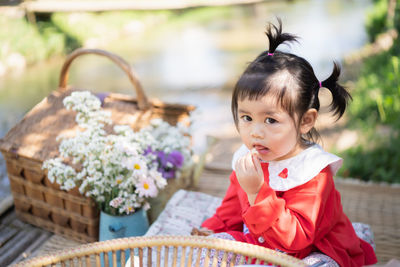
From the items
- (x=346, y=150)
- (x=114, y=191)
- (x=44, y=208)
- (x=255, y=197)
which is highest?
(x=255, y=197)

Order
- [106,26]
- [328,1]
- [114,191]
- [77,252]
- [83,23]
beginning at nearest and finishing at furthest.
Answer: [77,252] → [114,191] → [83,23] → [106,26] → [328,1]

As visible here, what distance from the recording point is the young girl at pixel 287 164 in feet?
3.76

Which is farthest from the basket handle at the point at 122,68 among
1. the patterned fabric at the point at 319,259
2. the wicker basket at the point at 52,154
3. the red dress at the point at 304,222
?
the patterned fabric at the point at 319,259

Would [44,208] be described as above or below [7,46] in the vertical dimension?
below

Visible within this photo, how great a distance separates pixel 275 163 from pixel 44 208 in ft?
4.16

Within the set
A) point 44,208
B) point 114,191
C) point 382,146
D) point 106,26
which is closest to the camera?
point 114,191

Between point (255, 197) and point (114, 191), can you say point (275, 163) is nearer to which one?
point (255, 197)

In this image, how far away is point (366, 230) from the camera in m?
1.70

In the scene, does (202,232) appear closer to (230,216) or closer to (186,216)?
(230,216)

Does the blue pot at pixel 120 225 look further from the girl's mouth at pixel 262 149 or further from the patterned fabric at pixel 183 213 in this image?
the girl's mouth at pixel 262 149

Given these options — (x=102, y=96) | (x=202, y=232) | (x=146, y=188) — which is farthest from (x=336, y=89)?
(x=102, y=96)

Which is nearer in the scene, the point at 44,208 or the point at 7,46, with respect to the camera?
the point at 44,208

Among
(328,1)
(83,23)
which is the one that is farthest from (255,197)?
(328,1)

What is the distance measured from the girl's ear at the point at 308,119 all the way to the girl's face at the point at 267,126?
0.04 meters
